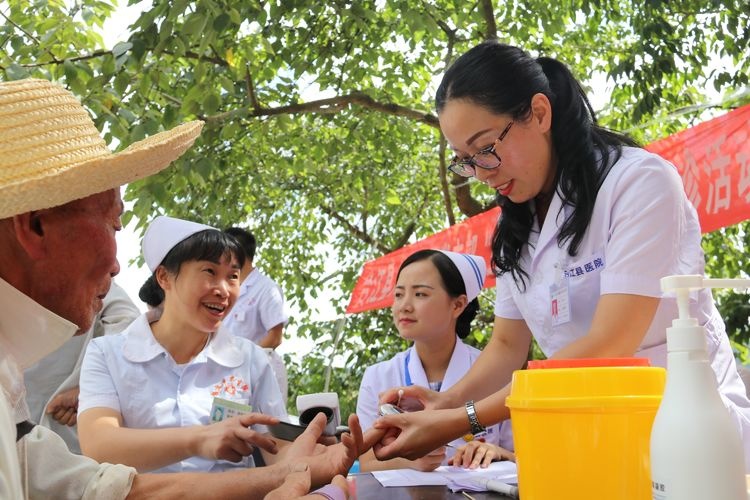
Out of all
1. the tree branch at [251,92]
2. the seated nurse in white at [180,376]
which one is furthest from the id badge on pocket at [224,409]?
the tree branch at [251,92]

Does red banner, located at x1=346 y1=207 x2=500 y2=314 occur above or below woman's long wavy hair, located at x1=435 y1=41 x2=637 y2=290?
above

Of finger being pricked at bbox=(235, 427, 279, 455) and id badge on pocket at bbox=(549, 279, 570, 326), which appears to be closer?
id badge on pocket at bbox=(549, 279, 570, 326)

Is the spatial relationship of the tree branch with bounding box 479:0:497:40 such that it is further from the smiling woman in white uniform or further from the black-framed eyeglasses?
the black-framed eyeglasses

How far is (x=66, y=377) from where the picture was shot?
3.08 meters

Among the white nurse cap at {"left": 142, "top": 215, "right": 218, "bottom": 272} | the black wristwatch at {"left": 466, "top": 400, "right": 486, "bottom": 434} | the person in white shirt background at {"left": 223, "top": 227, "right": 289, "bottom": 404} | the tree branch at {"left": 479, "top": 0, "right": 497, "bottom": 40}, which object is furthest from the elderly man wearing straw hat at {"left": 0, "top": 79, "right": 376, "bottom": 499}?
the tree branch at {"left": 479, "top": 0, "right": 497, "bottom": 40}

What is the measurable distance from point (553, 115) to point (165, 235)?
1.55 meters

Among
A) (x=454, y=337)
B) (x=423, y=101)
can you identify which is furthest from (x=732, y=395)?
(x=423, y=101)

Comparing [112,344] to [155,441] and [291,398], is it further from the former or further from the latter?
[291,398]

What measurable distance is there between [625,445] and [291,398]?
27.3 feet

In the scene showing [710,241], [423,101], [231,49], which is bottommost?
[710,241]

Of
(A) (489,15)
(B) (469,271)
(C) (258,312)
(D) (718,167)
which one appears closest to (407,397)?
(B) (469,271)

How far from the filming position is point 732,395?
60.5 inches

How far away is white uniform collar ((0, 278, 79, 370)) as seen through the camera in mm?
1191

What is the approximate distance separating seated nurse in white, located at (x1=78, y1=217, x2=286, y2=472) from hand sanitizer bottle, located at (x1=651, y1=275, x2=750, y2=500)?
4.90 feet
